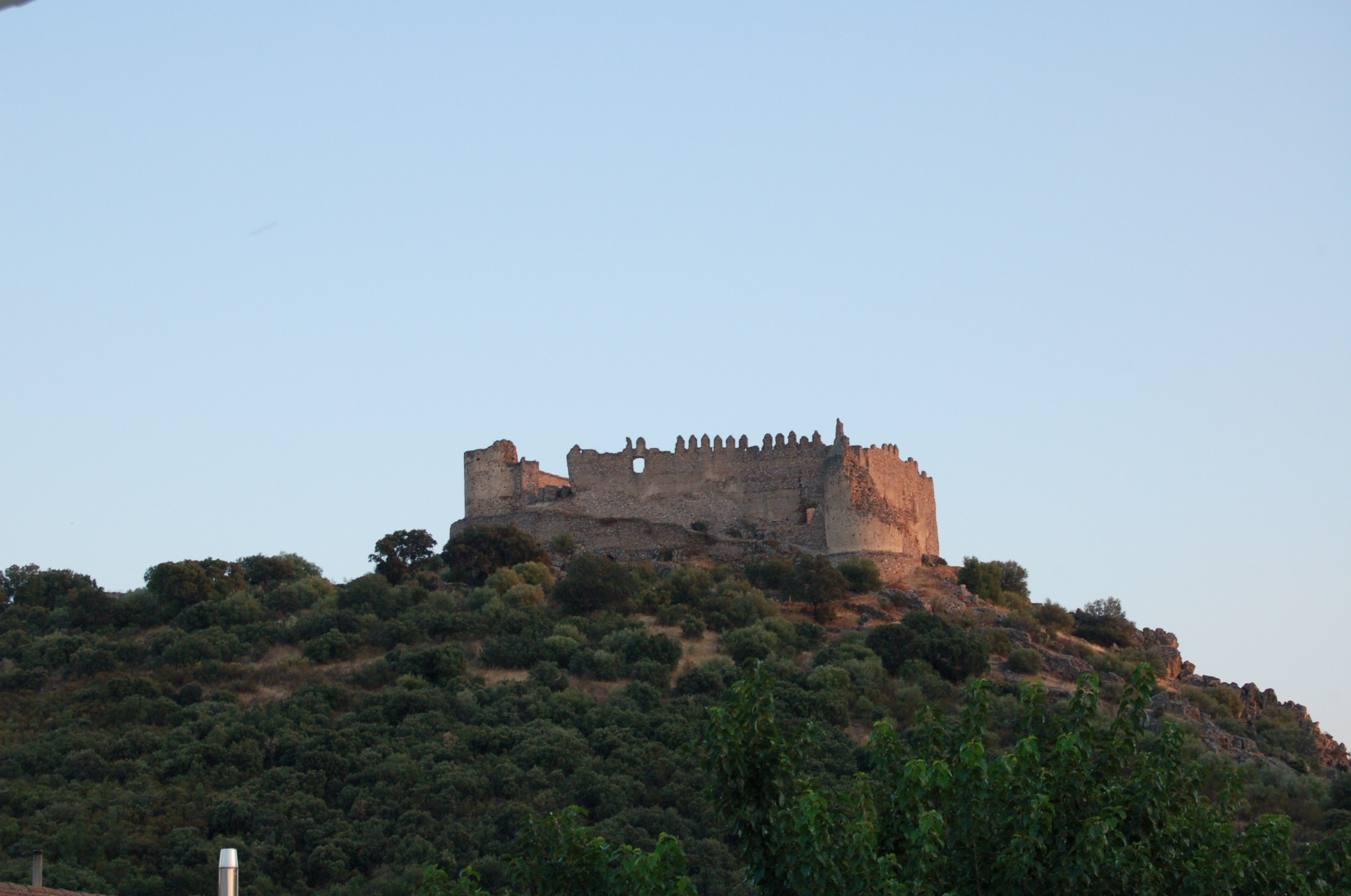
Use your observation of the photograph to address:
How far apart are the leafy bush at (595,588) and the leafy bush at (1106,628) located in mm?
11108

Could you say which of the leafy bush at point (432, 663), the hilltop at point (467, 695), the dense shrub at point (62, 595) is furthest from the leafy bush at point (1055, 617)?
the dense shrub at point (62, 595)

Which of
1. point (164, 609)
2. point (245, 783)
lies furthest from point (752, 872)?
point (164, 609)

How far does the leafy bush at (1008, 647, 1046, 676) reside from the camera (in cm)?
3216

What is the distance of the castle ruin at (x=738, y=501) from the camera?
116ft

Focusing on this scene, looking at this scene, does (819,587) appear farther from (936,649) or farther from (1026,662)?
(1026,662)

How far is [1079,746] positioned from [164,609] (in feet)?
100

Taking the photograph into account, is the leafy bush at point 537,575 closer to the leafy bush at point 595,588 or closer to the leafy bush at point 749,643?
the leafy bush at point 595,588

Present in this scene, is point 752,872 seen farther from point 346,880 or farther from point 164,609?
point 164,609

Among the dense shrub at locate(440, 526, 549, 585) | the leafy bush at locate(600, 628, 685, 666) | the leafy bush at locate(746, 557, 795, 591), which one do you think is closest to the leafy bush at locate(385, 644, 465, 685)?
the leafy bush at locate(600, 628, 685, 666)

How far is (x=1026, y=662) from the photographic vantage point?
32.2 metres

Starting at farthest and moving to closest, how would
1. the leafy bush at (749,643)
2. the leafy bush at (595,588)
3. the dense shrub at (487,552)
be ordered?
the dense shrub at (487,552), the leafy bush at (595,588), the leafy bush at (749,643)

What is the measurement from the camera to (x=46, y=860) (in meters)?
22.4

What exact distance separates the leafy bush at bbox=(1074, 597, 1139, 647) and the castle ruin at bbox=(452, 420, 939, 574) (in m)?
4.14

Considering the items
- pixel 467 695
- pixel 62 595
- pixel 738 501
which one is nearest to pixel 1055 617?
pixel 738 501
